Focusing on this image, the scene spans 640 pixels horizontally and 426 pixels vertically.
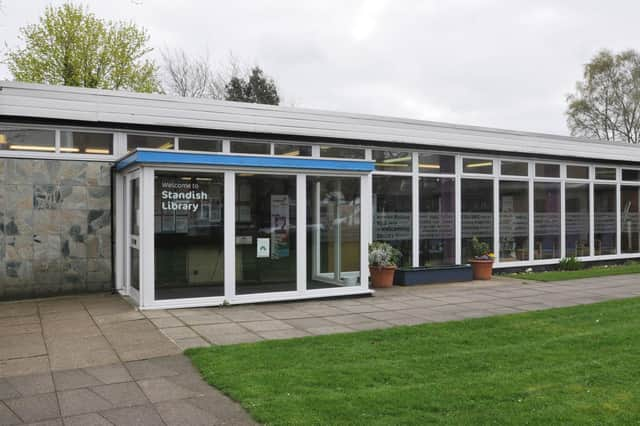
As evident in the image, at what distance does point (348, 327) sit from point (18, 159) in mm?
5992

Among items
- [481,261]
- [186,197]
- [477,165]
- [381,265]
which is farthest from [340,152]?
[186,197]

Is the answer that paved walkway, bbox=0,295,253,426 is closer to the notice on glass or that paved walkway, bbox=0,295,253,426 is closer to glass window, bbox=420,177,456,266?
the notice on glass

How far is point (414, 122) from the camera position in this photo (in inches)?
515

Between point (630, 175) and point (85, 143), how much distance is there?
15.1 metres

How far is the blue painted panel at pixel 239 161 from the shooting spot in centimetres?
856

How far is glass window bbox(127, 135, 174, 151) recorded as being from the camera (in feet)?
33.8

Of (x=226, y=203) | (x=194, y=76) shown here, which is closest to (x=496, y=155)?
(x=226, y=203)

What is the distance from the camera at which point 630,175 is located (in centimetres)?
1742

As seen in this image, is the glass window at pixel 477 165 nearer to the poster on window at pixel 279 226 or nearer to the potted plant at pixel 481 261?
the potted plant at pixel 481 261

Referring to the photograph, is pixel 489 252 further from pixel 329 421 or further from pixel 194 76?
pixel 194 76

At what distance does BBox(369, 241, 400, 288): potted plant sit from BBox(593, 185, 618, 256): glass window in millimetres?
7632

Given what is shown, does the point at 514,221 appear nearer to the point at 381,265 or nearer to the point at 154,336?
the point at 381,265

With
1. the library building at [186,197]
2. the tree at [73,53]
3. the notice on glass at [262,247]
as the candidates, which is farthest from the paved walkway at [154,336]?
the tree at [73,53]

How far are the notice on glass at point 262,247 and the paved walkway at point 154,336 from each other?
0.84 metres
